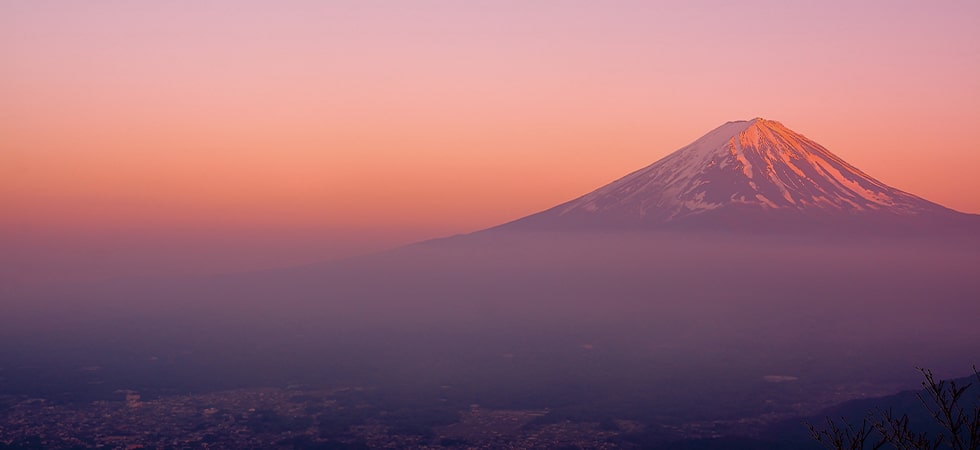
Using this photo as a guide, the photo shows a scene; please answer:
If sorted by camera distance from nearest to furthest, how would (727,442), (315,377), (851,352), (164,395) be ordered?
(727,442) → (164,395) → (315,377) → (851,352)

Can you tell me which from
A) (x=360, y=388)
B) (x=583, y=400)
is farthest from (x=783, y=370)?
(x=360, y=388)

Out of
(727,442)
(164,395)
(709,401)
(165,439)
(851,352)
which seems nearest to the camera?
(727,442)

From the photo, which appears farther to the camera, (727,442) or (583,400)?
(583,400)

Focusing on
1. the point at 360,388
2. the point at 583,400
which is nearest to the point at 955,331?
the point at 583,400

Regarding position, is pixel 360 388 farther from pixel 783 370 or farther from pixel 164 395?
pixel 783 370

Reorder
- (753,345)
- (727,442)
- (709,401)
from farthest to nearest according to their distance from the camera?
(753,345)
(709,401)
(727,442)

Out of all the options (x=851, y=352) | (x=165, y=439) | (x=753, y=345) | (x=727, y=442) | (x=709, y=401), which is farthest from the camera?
(x=753, y=345)

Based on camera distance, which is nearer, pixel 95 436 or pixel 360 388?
pixel 95 436

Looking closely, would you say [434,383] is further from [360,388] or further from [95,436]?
[95,436]
